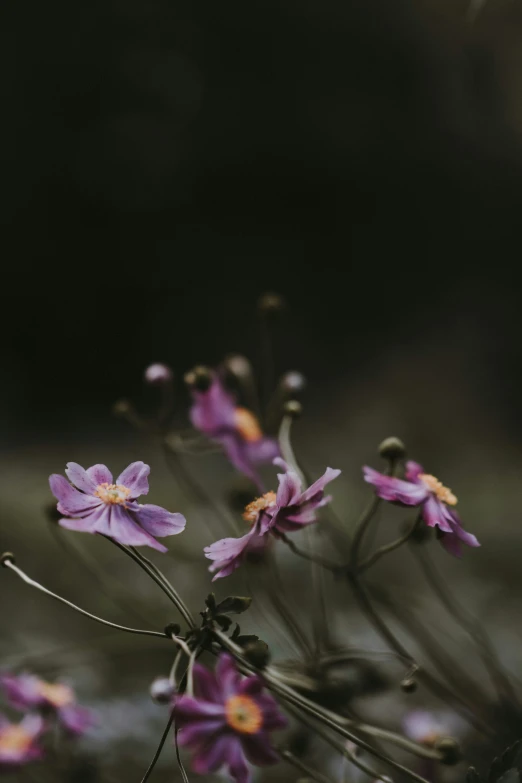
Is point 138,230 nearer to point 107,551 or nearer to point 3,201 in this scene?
point 3,201

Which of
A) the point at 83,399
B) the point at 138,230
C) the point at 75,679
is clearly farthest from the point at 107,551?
the point at 138,230

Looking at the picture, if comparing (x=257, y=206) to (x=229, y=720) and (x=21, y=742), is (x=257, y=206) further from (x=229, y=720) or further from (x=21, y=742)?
(x=229, y=720)

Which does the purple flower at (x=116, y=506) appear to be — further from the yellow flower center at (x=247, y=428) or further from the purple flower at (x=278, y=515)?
the yellow flower center at (x=247, y=428)

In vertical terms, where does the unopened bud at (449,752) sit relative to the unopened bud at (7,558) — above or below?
below

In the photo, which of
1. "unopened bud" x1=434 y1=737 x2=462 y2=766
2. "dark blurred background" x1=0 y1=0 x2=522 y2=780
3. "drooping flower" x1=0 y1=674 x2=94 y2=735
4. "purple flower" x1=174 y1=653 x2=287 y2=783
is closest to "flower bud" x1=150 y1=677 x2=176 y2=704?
"purple flower" x1=174 y1=653 x2=287 y2=783

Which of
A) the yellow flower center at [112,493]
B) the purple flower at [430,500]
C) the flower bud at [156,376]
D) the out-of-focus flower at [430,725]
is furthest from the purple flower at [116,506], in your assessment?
the out-of-focus flower at [430,725]

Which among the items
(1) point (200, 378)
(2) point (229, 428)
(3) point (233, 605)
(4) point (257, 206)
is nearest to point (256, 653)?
(3) point (233, 605)

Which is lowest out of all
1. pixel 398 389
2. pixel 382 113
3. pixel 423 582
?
pixel 423 582
